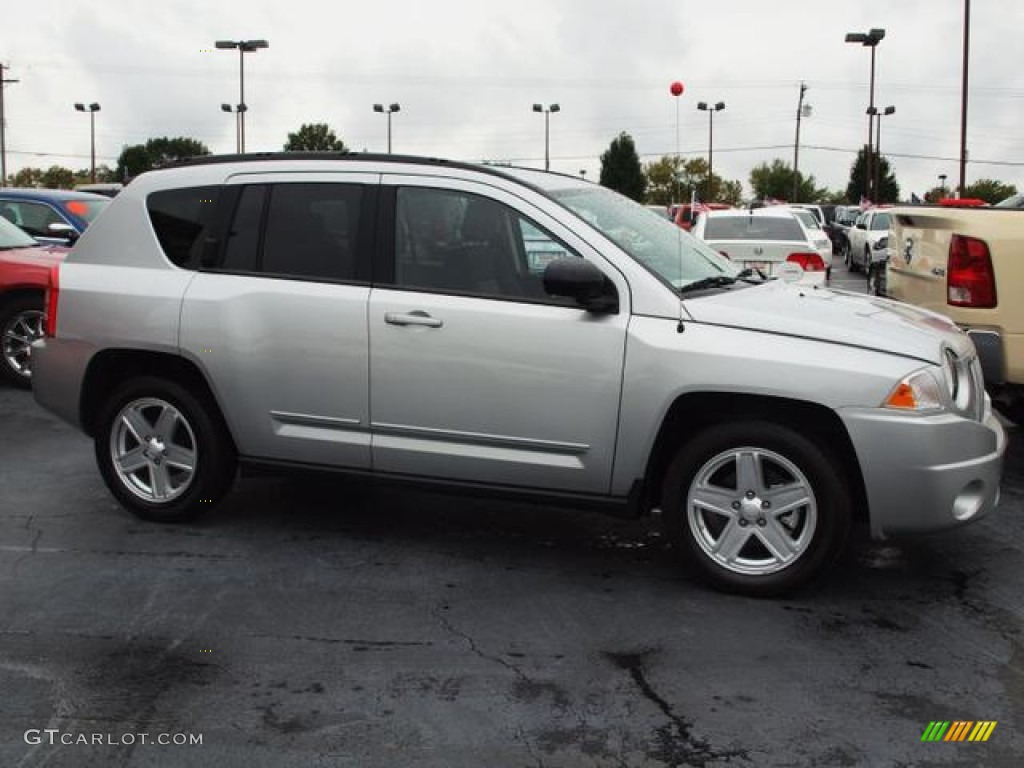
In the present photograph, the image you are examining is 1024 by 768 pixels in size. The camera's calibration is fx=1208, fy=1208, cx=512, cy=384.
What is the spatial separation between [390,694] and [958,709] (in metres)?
1.82

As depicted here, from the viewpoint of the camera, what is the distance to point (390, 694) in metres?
3.93

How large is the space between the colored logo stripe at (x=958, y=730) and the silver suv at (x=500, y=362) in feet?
3.64

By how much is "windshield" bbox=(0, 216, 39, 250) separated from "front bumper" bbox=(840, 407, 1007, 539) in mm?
8585

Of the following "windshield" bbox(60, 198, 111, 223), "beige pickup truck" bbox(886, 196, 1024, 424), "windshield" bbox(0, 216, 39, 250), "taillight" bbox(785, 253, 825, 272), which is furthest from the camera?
"taillight" bbox(785, 253, 825, 272)

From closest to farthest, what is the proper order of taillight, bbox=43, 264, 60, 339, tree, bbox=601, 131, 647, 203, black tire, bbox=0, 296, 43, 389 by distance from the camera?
1. taillight, bbox=43, 264, 60, 339
2. black tire, bbox=0, 296, 43, 389
3. tree, bbox=601, 131, 647, 203

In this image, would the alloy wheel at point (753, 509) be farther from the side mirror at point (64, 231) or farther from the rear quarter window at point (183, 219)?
the side mirror at point (64, 231)

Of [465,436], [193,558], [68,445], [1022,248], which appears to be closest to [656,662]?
[465,436]

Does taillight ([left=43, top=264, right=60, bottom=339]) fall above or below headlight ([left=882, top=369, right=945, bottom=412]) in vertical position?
above

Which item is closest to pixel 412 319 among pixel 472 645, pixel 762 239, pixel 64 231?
pixel 472 645

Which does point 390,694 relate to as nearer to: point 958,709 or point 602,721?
point 602,721

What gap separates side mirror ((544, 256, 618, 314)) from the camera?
16.0ft

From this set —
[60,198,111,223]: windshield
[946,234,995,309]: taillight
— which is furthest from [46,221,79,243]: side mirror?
[946,234,995,309]: taillight

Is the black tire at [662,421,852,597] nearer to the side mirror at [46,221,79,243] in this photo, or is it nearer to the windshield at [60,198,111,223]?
the side mirror at [46,221,79,243]

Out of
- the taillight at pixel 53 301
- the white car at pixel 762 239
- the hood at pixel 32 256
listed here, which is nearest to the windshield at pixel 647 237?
the taillight at pixel 53 301
